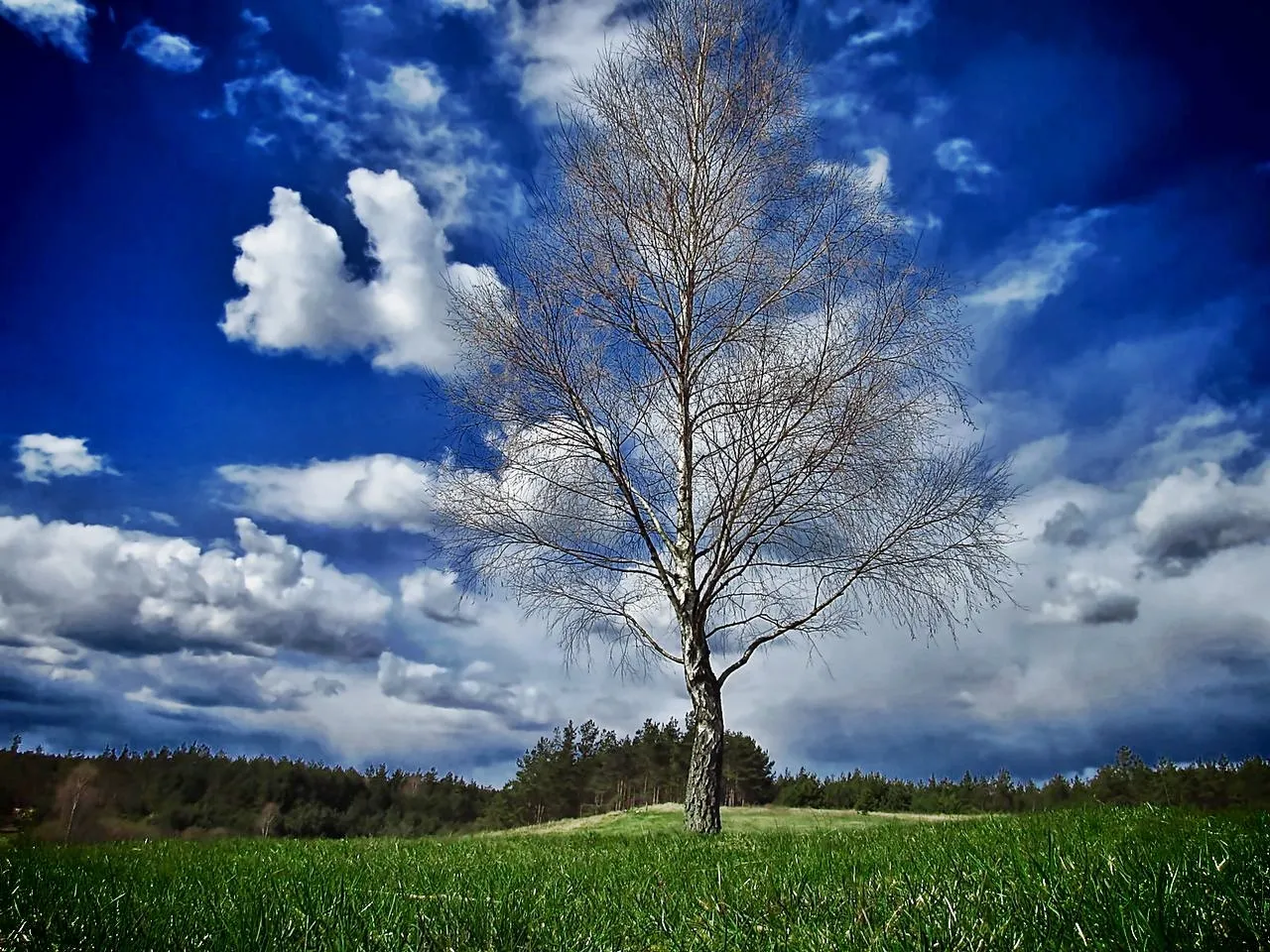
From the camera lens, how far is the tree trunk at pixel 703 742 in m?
12.9

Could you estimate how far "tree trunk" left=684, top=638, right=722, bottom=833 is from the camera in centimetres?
1288

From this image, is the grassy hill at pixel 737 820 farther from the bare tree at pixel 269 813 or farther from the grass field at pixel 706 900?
the grass field at pixel 706 900

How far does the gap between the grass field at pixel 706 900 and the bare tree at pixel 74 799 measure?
7543 mm

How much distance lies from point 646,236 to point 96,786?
43.1 feet

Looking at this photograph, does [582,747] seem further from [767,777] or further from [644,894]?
[644,894]

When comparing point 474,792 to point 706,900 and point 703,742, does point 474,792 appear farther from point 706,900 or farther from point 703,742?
point 706,900

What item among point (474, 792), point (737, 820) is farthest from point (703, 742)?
point (474, 792)

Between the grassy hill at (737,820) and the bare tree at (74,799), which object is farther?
the grassy hill at (737,820)

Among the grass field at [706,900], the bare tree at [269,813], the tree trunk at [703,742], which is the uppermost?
the tree trunk at [703,742]

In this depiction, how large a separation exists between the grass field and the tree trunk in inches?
273

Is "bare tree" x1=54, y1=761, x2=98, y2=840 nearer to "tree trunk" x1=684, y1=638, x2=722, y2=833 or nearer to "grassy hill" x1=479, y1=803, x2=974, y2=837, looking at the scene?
"grassy hill" x1=479, y1=803, x2=974, y2=837

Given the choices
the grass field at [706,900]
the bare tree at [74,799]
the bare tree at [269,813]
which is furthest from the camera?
the bare tree at [269,813]

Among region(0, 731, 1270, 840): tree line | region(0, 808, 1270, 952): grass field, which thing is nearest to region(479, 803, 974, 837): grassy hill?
region(0, 731, 1270, 840): tree line

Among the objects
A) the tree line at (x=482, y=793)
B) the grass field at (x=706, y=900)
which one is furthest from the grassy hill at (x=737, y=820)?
the grass field at (x=706, y=900)
